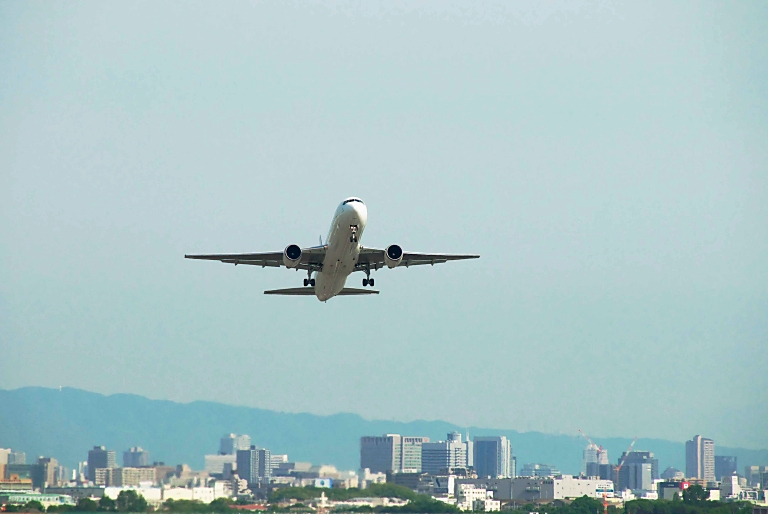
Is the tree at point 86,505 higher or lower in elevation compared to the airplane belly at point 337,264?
lower

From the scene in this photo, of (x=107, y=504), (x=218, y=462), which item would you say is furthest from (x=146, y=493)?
(x=218, y=462)

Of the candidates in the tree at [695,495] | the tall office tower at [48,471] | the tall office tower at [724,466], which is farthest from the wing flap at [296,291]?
the tall office tower at [724,466]

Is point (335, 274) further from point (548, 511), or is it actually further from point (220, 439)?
point (548, 511)

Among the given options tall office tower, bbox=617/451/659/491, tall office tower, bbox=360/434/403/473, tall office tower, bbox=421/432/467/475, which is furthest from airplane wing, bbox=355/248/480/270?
tall office tower, bbox=617/451/659/491

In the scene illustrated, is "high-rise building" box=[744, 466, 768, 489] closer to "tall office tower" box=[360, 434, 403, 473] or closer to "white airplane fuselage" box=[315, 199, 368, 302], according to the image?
"tall office tower" box=[360, 434, 403, 473]

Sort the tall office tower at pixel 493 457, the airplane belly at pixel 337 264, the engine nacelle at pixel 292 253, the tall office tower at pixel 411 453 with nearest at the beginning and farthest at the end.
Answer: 1. the airplane belly at pixel 337 264
2. the engine nacelle at pixel 292 253
3. the tall office tower at pixel 411 453
4. the tall office tower at pixel 493 457

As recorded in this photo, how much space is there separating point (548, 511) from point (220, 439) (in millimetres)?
22883

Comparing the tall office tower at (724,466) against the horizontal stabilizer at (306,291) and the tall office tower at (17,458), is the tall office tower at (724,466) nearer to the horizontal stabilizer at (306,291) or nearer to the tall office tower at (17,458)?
the horizontal stabilizer at (306,291)

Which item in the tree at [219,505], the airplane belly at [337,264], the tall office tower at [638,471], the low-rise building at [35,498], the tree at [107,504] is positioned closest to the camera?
the tree at [107,504]

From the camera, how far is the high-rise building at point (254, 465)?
164ft

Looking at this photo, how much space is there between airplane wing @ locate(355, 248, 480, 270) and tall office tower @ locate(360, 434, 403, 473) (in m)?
9.50

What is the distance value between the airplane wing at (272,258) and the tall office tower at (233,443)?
8783mm

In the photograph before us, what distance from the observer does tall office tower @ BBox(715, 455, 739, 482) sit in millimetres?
79250

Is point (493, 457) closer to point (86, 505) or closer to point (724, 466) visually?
point (724, 466)
